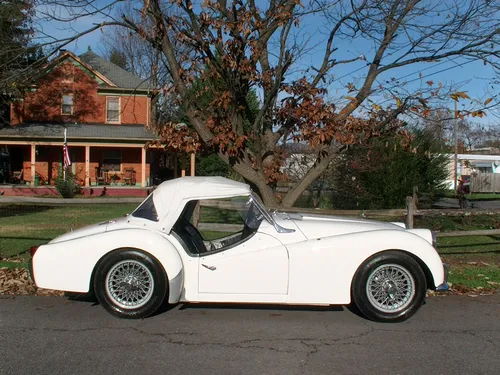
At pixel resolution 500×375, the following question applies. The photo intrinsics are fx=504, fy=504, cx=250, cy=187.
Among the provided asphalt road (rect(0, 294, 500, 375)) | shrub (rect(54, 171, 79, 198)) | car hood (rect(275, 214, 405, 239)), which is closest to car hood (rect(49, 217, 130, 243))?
asphalt road (rect(0, 294, 500, 375))

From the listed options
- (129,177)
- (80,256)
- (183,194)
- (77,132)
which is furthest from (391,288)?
(129,177)

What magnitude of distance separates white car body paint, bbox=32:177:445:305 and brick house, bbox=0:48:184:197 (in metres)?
22.9

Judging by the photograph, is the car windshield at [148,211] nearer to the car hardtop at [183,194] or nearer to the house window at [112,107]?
the car hardtop at [183,194]

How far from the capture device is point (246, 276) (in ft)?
17.3

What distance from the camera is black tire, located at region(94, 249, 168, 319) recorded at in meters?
5.30

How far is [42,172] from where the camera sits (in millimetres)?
29672

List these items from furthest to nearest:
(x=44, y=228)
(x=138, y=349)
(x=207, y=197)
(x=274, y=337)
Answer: (x=44, y=228) → (x=207, y=197) → (x=274, y=337) → (x=138, y=349)

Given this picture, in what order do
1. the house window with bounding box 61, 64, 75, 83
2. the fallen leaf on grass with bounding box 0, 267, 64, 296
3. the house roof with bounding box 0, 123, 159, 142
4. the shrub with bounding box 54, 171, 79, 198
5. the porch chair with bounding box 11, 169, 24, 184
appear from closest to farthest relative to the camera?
the fallen leaf on grass with bounding box 0, 267, 64, 296
the shrub with bounding box 54, 171, 79, 198
the house roof with bounding box 0, 123, 159, 142
the house window with bounding box 61, 64, 75, 83
the porch chair with bounding box 11, 169, 24, 184

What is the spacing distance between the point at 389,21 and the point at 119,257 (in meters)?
6.37

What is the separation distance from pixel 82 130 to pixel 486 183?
33729mm

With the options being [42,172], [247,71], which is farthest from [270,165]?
[42,172]

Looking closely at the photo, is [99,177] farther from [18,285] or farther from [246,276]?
[246,276]

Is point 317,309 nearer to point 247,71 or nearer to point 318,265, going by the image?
point 318,265

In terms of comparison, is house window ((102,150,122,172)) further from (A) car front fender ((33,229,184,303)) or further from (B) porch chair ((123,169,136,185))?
(A) car front fender ((33,229,184,303))
